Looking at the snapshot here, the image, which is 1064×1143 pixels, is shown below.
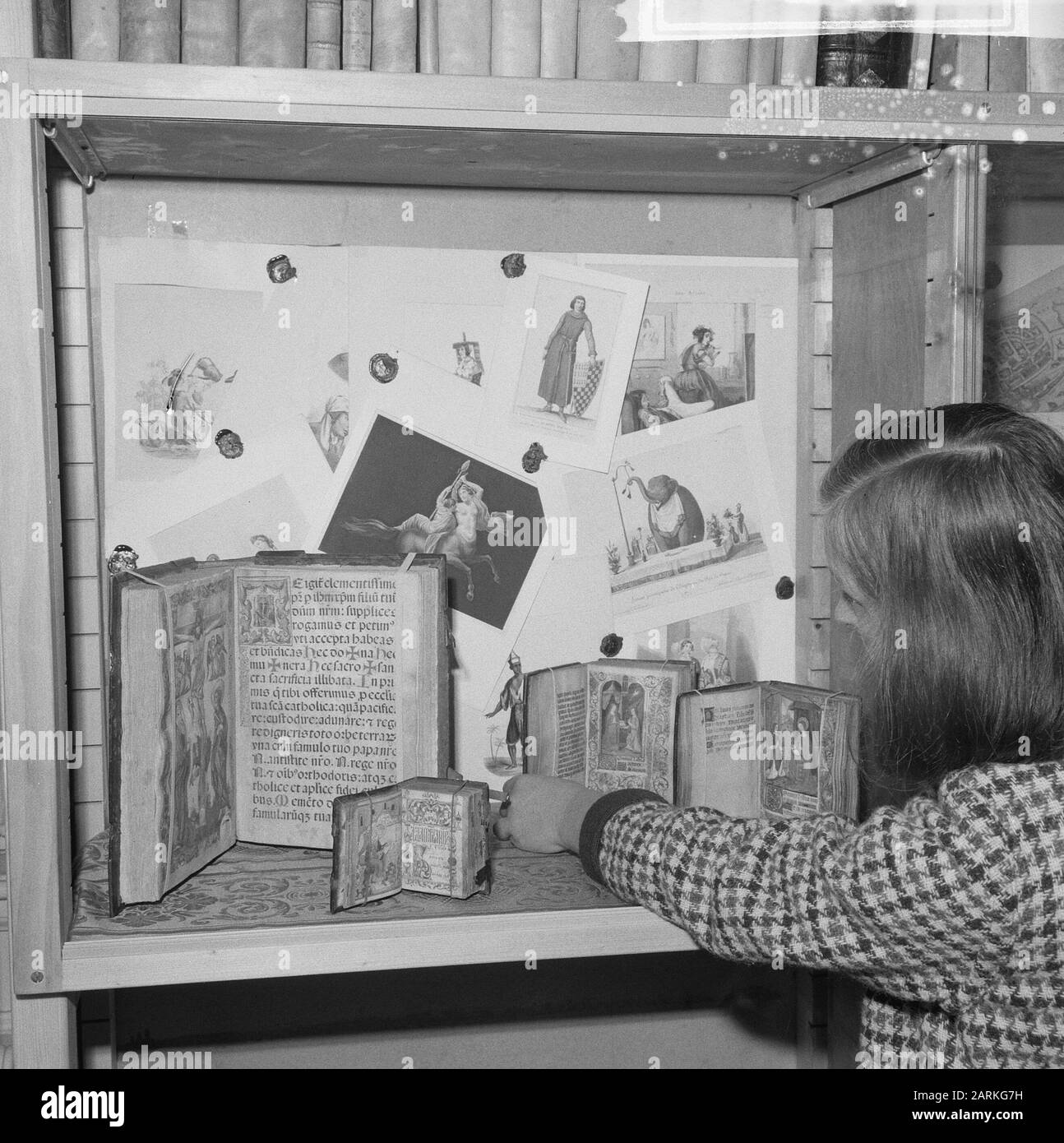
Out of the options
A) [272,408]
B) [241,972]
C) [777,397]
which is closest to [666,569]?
[777,397]

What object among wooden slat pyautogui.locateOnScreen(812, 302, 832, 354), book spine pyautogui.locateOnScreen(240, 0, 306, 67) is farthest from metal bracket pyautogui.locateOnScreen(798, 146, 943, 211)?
book spine pyautogui.locateOnScreen(240, 0, 306, 67)

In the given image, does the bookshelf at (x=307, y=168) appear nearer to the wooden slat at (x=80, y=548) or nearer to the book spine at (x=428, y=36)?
the book spine at (x=428, y=36)

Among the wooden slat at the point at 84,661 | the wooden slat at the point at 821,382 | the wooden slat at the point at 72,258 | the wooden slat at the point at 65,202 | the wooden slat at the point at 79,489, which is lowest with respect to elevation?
the wooden slat at the point at 84,661

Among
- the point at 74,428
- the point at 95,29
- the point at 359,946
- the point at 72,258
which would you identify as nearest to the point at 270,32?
the point at 95,29

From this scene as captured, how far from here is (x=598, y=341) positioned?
1.20 m

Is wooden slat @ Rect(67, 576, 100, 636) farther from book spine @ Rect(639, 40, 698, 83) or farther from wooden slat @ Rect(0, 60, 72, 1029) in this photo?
book spine @ Rect(639, 40, 698, 83)

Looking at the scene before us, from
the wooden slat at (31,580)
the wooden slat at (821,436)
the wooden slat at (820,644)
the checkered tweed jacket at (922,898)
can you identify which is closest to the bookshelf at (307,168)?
the wooden slat at (31,580)

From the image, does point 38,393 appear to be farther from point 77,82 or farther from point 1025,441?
point 1025,441

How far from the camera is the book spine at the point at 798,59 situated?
3.18 ft

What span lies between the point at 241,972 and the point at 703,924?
1.19ft

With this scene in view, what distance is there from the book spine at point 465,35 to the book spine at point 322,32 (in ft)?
0.30

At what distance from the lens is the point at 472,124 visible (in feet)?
2.87

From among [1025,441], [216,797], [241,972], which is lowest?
[241,972]
